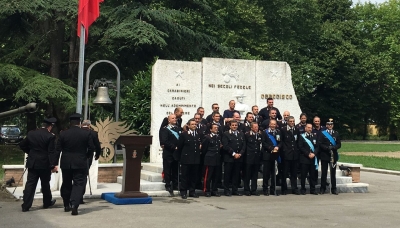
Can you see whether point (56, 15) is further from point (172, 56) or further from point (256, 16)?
point (256, 16)

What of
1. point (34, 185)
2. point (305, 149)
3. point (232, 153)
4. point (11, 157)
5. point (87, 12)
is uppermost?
point (87, 12)

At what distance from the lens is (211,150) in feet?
41.4

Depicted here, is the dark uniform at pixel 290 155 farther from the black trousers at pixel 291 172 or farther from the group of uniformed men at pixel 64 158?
the group of uniformed men at pixel 64 158

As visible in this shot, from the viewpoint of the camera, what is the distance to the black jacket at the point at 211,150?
1259cm

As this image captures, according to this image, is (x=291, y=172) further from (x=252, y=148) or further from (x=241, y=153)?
(x=241, y=153)

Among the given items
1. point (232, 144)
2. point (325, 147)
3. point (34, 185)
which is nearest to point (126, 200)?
point (34, 185)

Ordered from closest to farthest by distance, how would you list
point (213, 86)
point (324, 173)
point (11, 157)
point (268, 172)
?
point (268, 172), point (324, 173), point (213, 86), point (11, 157)

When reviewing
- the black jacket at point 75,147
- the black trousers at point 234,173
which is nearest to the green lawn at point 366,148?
the black trousers at point 234,173

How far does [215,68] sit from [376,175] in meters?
7.54

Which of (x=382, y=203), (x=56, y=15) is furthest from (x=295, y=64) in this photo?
(x=382, y=203)

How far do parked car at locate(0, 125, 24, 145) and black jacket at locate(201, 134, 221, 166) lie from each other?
2836 centimetres

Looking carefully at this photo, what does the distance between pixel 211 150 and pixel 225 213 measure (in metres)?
2.70

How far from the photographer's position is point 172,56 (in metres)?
24.0

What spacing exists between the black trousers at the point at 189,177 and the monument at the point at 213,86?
3.13 meters
